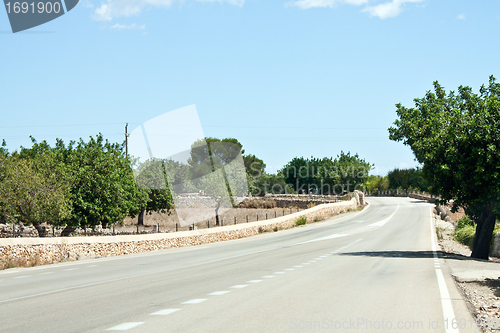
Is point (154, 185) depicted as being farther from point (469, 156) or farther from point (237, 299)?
point (237, 299)

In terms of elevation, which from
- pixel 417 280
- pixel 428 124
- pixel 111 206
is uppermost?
pixel 428 124

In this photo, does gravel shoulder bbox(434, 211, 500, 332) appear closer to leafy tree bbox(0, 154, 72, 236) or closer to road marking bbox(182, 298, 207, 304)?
road marking bbox(182, 298, 207, 304)

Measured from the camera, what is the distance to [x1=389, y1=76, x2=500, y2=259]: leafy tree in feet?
62.5

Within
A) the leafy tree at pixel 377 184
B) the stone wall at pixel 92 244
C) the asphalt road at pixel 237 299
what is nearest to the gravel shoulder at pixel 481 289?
the asphalt road at pixel 237 299

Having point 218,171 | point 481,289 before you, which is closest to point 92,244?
point 481,289

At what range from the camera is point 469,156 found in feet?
65.3

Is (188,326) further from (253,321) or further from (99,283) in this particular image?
(99,283)

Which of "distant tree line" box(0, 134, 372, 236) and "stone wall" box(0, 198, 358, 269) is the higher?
"distant tree line" box(0, 134, 372, 236)

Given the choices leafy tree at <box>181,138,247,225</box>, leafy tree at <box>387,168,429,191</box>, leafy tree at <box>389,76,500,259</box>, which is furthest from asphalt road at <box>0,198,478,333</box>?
leafy tree at <box>387,168,429,191</box>

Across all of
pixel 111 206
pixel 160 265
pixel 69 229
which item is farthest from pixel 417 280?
pixel 111 206

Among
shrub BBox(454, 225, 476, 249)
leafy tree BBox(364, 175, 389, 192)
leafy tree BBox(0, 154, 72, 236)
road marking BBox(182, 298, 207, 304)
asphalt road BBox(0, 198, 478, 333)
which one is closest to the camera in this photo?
asphalt road BBox(0, 198, 478, 333)

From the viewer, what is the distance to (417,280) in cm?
1236

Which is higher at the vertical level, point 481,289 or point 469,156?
point 469,156

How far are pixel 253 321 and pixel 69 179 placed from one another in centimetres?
2825
